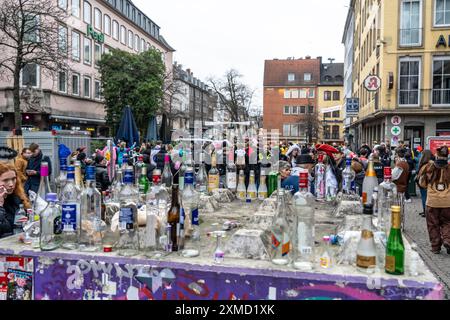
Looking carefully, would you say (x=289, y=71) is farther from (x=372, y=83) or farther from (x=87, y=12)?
(x=372, y=83)

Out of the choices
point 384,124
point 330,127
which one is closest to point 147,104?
point 384,124

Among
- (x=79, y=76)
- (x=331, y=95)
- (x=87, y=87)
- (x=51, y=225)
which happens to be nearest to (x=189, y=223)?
(x=51, y=225)

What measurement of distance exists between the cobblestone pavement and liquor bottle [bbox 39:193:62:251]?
285 centimetres

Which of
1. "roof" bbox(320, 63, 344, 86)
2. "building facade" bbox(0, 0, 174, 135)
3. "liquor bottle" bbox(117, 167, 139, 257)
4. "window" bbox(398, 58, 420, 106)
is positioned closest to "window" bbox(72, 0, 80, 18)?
"building facade" bbox(0, 0, 174, 135)

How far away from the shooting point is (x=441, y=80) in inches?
921

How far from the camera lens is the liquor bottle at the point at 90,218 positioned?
2623mm

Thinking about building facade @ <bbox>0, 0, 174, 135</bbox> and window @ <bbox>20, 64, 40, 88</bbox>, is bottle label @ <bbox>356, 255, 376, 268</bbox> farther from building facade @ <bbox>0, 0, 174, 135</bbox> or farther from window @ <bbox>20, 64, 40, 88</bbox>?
window @ <bbox>20, 64, 40, 88</bbox>

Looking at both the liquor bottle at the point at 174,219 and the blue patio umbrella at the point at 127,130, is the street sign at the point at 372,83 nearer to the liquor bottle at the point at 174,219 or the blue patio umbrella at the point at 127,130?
the blue patio umbrella at the point at 127,130

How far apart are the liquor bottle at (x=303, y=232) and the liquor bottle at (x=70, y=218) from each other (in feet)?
4.51
